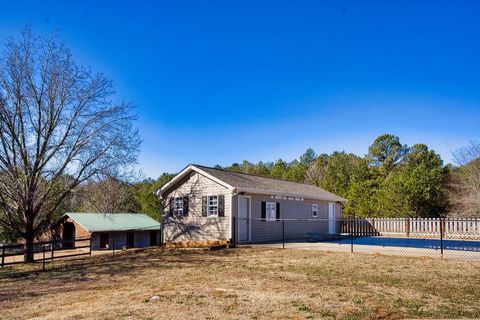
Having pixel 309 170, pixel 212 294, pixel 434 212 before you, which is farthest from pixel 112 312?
pixel 309 170

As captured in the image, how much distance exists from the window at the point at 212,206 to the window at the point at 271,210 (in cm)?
302

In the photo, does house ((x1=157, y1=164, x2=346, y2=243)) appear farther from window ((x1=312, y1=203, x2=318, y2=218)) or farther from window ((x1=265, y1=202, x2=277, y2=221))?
window ((x1=312, y1=203, x2=318, y2=218))

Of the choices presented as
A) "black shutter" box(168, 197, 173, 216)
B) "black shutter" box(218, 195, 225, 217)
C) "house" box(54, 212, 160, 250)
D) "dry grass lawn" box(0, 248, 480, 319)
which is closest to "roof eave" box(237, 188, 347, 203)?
"black shutter" box(218, 195, 225, 217)

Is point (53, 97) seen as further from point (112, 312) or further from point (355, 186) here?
point (355, 186)

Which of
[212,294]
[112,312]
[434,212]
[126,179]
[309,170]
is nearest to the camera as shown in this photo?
[112,312]

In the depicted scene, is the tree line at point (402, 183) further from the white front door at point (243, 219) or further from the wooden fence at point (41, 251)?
the wooden fence at point (41, 251)

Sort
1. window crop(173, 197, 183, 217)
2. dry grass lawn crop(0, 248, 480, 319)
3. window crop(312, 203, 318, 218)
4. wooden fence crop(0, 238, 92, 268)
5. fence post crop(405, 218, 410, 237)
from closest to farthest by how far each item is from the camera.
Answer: dry grass lawn crop(0, 248, 480, 319), wooden fence crop(0, 238, 92, 268), window crop(173, 197, 183, 217), fence post crop(405, 218, 410, 237), window crop(312, 203, 318, 218)

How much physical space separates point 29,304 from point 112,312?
2672 mm

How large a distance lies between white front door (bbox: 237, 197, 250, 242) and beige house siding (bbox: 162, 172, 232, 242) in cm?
62

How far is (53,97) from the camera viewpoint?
1764 cm

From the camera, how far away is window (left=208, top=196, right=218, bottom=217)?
20094 mm

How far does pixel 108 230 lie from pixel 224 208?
1398cm

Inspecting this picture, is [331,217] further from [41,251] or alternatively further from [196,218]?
[41,251]

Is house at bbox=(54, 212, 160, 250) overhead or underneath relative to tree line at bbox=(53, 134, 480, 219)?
underneath
